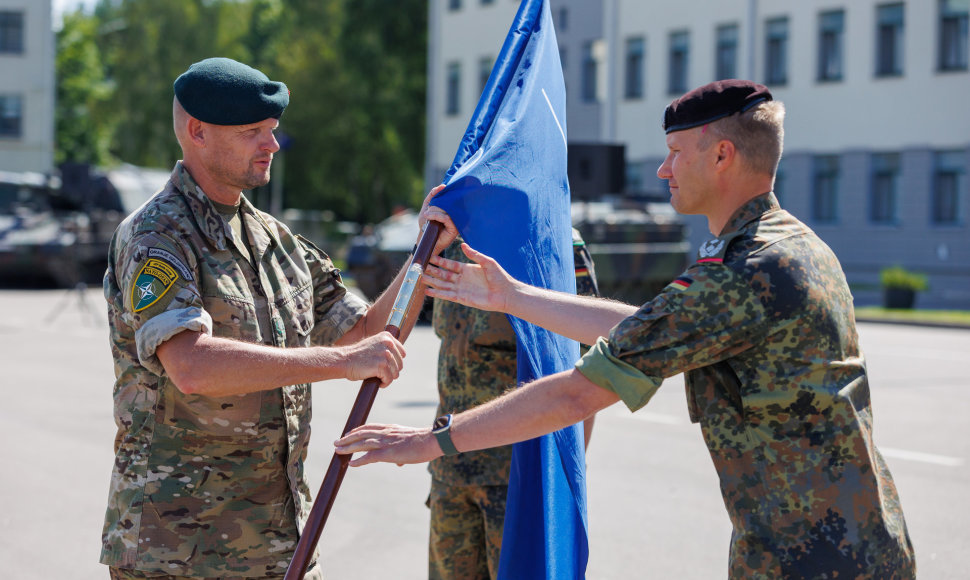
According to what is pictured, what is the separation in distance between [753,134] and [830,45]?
98.8ft

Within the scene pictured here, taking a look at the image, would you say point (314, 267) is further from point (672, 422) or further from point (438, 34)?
point (438, 34)

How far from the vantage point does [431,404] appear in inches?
390

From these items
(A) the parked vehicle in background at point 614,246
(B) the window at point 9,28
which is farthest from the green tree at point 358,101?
(A) the parked vehicle in background at point 614,246

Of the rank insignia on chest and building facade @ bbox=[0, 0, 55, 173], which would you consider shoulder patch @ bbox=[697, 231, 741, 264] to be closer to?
→ the rank insignia on chest

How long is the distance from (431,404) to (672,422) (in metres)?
2.14

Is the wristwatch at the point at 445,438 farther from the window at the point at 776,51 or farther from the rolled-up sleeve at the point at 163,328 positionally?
the window at the point at 776,51

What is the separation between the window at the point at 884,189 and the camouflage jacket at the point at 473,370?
1083 inches

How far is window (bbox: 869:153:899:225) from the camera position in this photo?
2933 cm

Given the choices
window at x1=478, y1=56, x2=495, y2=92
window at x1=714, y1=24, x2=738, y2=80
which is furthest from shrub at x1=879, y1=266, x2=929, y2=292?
window at x1=478, y1=56, x2=495, y2=92

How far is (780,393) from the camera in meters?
2.38

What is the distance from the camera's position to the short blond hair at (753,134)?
2494 millimetres

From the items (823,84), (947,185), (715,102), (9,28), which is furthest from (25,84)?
(715,102)

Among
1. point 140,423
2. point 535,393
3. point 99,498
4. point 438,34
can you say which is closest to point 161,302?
point 140,423

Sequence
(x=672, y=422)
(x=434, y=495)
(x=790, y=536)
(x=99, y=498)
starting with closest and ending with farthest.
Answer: (x=790, y=536) → (x=434, y=495) → (x=99, y=498) → (x=672, y=422)
